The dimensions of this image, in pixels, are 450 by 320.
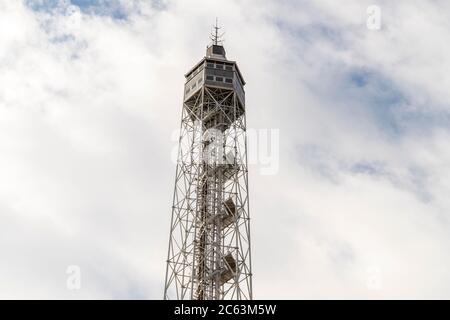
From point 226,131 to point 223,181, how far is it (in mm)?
5289

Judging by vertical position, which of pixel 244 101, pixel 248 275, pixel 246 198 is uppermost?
pixel 244 101

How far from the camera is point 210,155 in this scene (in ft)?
199
